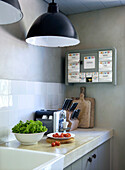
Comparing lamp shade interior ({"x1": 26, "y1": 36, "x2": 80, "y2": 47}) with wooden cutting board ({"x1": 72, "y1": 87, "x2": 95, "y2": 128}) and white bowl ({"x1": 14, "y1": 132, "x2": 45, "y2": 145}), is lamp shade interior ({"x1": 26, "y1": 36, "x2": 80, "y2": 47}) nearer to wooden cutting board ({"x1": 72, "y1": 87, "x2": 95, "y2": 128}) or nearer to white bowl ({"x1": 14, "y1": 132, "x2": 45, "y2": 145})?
white bowl ({"x1": 14, "y1": 132, "x2": 45, "y2": 145})

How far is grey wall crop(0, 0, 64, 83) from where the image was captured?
7.48 feet

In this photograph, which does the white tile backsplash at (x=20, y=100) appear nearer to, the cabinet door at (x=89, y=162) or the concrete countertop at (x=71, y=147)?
the concrete countertop at (x=71, y=147)

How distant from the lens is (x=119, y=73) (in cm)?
313

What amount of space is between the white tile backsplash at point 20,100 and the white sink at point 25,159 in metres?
0.28

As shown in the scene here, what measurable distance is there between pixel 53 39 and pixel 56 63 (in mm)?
913

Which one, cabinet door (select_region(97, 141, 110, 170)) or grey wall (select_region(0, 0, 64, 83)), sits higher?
grey wall (select_region(0, 0, 64, 83))

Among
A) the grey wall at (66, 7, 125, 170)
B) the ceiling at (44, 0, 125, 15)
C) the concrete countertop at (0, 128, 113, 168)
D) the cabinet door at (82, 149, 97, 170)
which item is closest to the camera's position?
the concrete countertop at (0, 128, 113, 168)

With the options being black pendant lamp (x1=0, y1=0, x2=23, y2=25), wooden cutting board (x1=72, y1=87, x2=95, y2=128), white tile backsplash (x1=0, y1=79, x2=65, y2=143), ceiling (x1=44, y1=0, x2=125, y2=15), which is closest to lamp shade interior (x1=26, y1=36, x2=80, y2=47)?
white tile backsplash (x1=0, y1=79, x2=65, y2=143)

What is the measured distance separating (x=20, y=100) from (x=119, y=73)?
1.44 metres

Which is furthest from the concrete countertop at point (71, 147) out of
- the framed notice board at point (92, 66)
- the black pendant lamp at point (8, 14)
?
the black pendant lamp at point (8, 14)

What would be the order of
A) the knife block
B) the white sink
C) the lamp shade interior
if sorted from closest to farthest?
the white sink, the lamp shade interior, the knife block

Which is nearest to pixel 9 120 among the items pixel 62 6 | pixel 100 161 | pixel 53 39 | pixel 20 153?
pixel 20 153

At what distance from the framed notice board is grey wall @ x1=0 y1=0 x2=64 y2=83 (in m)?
0.20

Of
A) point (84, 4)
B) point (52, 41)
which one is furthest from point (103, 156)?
point (84, 4)
